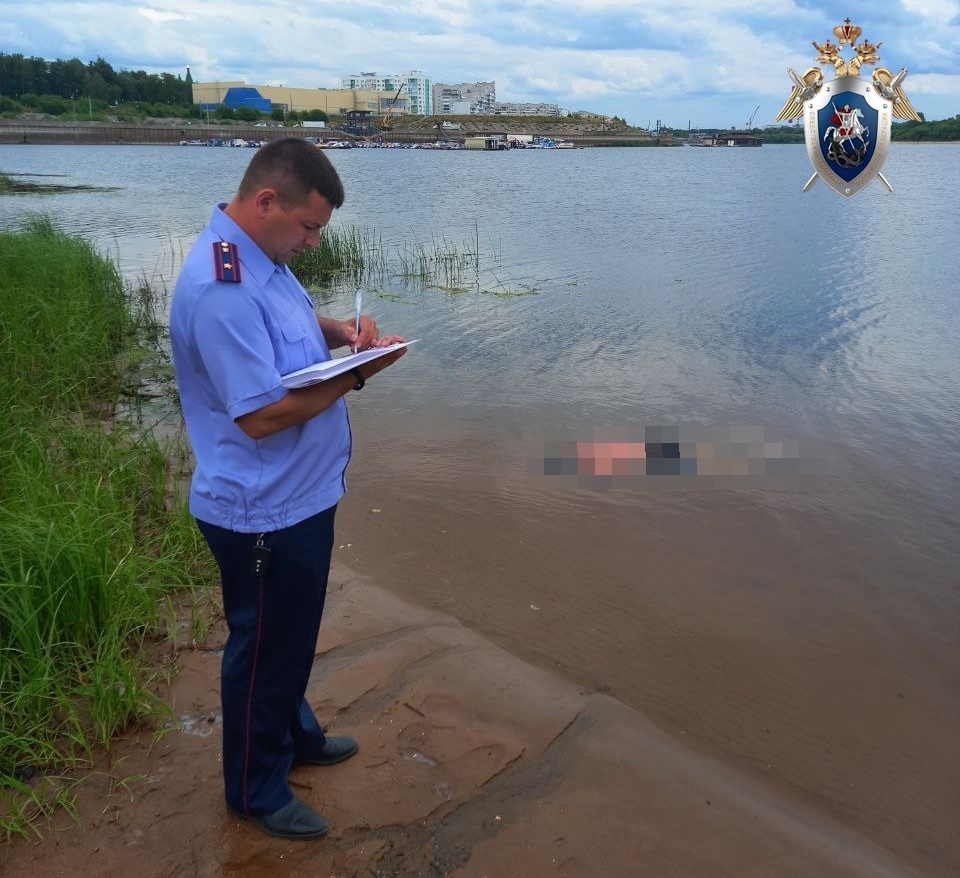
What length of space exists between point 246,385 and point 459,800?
169 cm

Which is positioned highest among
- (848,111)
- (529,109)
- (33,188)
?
(529,109)

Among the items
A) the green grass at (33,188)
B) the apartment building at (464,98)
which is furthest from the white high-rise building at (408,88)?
the green grass at (33,188)

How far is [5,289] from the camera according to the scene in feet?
24.7

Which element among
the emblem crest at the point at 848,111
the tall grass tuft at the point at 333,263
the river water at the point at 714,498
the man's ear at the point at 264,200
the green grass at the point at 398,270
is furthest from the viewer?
the tall grass tuft at the point at 333,263

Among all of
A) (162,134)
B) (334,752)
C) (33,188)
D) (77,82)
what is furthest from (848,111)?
(77,82)

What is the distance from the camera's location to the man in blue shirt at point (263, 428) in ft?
6.76

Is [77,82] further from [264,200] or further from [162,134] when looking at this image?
[264,200]

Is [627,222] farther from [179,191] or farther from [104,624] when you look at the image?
[104,624]

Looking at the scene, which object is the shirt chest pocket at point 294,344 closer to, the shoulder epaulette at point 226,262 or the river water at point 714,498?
the shoulder epaulette at point 226,262

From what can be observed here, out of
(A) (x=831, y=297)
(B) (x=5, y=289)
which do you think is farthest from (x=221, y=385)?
(A) (x=831, y=297)

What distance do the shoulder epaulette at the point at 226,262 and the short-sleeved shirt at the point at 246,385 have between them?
0.01 meters

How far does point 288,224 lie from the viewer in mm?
2199

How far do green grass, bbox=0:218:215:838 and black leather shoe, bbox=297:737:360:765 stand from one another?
68 cm

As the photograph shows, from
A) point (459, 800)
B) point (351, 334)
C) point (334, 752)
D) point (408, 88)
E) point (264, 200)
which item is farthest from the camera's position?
point (408, 88)
